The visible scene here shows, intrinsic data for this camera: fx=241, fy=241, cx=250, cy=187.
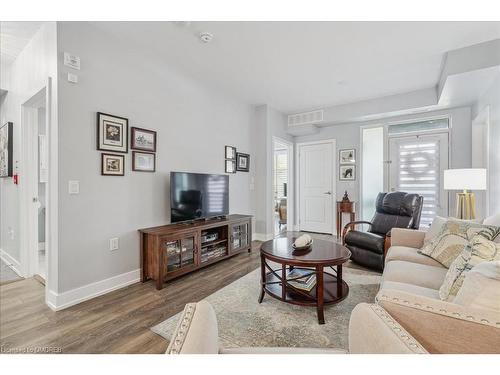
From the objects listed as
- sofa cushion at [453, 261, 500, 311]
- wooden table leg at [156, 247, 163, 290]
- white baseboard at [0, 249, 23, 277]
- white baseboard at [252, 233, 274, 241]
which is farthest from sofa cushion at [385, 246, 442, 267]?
white baseboard at [0, 249, 23, 277]

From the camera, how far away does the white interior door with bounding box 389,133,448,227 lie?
421cm

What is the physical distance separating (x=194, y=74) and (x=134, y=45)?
0.83 metres

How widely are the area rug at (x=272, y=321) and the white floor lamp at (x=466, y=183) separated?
171cm

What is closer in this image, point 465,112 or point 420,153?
point 465,112

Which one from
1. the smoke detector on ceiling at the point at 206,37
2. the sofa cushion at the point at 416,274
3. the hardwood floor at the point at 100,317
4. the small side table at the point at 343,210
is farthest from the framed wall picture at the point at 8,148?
the small side table at the point at 343,210

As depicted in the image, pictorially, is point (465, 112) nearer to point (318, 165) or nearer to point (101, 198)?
point (318, 165)

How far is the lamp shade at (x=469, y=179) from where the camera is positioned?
2871 mm

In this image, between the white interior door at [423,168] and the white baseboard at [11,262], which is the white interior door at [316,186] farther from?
the white baseboard at [11,262]

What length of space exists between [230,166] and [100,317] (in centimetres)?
278

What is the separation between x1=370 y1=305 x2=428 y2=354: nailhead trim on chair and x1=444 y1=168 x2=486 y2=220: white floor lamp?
9.58 feet

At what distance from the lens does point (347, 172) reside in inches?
201

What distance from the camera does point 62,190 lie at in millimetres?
2115

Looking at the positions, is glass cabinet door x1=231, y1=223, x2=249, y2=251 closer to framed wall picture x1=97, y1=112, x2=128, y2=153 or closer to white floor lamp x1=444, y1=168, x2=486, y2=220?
framed wall picture x1=97, y1=112, x2=128, y2=153
